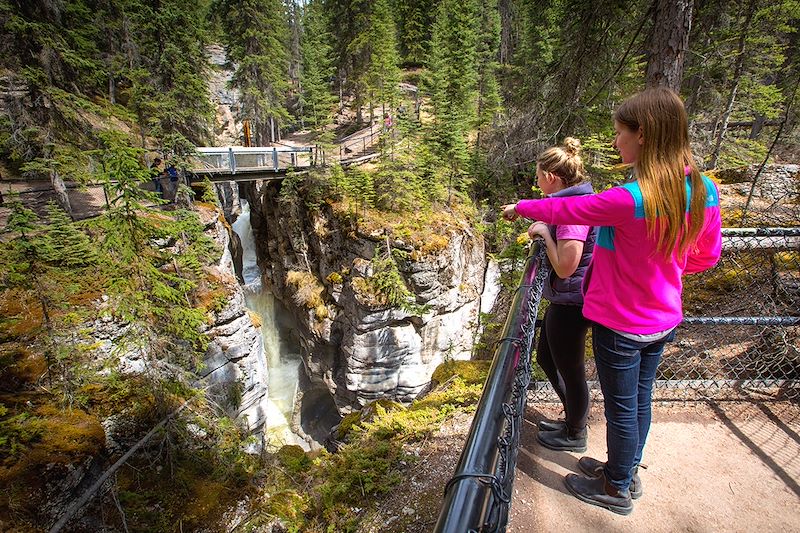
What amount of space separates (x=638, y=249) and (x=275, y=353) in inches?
829

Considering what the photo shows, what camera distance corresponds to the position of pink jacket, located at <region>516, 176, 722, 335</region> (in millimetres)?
1639

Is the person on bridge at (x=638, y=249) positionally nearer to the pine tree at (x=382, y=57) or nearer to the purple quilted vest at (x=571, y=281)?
the purple quilted vest at (x=571, y=281)

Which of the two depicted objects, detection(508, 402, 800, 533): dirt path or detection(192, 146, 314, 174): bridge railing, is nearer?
detection(508, 402, 800, 533): dirt path

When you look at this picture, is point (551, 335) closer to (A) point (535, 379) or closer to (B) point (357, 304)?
(A) point (535, 379)

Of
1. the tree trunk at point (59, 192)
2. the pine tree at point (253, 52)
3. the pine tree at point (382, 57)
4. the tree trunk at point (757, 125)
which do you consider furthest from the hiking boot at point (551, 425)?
the tree trunk at point (757, 125)

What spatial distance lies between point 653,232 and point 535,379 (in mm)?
2414

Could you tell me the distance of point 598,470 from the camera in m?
2.39

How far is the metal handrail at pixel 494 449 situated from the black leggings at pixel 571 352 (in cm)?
43

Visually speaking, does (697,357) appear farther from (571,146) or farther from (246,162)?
(246,162)

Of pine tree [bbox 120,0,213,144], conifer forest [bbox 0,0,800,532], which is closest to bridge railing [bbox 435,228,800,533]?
conifer forest [bbox 0,0,800,532]

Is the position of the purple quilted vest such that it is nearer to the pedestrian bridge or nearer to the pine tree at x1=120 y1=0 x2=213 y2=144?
the pine tree at x1=120 y1=0 x2=213 y2=144

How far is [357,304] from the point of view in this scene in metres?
14.9

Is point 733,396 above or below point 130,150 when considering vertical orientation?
below

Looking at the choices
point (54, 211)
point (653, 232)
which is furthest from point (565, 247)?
point (54, 211)
